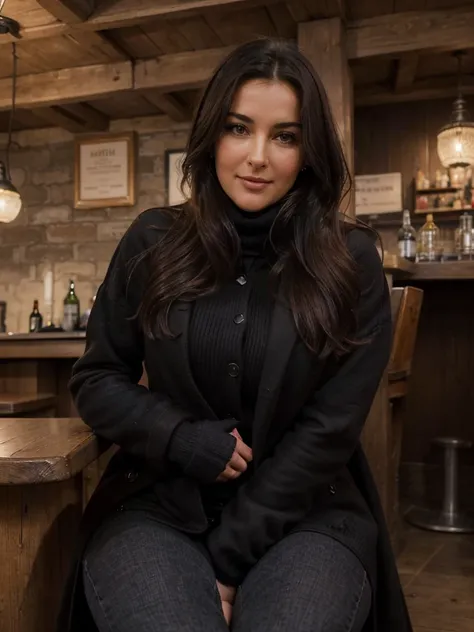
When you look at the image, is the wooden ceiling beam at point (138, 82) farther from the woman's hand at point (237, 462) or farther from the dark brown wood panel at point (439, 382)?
the woman's hand at point (237, 462)

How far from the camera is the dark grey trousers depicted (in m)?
0.83

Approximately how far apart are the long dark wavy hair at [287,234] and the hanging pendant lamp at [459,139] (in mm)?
2571

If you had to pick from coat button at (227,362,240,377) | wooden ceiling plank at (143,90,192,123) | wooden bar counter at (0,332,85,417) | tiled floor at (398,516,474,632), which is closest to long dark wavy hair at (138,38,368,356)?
coat button at (227,362,240,377)

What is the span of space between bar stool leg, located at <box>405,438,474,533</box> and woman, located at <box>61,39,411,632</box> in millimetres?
1884

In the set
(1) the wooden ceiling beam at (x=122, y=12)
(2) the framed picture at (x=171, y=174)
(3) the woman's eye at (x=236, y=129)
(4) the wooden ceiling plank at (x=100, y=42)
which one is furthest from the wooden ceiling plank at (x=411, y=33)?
(3) the woman's eye at (x=236, y=129)

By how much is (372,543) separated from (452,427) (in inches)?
112

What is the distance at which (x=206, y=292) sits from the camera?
1095 millimetres

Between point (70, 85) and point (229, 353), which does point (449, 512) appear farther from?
point (70, 85)

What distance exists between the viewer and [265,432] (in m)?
1.04

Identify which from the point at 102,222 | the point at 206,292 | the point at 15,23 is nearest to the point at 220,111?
the point at 206,292

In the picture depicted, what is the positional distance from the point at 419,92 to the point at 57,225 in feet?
8.82

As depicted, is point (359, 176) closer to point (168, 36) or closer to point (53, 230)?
point (168, 36)

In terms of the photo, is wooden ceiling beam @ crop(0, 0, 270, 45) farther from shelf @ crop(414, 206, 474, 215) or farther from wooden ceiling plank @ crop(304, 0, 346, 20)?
shelf @ crop(414, 206, 474, 215)

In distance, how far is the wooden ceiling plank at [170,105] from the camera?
158 inches
